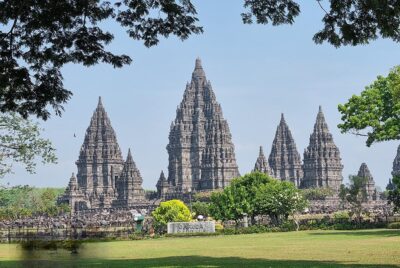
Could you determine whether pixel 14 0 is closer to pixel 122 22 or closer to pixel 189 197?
pixel 122 22

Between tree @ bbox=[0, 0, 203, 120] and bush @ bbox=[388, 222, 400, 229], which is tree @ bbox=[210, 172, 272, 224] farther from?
tree @ bbox=[0, 0, 203, 120]

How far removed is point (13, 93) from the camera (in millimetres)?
21484

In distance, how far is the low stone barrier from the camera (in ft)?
207

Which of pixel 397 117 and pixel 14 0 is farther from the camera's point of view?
pixel 397 117

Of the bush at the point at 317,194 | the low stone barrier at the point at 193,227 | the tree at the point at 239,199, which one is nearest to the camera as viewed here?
the low stone barrier at the point at 193,227

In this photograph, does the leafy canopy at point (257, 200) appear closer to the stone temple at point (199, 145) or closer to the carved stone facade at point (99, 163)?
the stone temple at point (199, 145)

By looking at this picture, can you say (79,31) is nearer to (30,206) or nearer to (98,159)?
(30,206)

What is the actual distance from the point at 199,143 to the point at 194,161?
4.37 metres

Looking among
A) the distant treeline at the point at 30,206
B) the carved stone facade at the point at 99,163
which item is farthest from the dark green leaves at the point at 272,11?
the carved stone facade at the point at 99,163

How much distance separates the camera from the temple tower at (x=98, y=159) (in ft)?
602

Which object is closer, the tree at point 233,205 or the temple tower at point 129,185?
the tree at point 233,205

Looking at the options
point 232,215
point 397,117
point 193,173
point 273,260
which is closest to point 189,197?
point 193,173

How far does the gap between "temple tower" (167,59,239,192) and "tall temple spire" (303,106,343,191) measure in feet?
63.0

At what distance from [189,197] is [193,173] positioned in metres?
20.9
